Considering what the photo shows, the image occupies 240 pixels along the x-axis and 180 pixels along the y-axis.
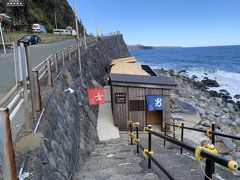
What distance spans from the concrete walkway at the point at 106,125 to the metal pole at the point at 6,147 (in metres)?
9.84

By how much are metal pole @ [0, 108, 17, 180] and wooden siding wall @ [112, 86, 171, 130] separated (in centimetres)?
1138

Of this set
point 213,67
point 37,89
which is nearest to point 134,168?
point 37,89

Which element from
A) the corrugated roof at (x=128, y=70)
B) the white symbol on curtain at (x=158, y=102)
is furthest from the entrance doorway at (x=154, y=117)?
the corrugated roof at (x=128, y=70)

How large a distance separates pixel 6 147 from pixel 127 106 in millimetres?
11669

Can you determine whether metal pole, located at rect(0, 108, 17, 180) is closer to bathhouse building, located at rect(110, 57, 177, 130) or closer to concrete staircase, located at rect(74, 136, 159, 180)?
concrete staircase, located at rect(74, 136, 159, 180)

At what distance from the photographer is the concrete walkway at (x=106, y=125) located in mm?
13103

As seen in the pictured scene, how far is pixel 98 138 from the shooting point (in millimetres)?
12648

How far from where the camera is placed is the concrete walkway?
13103 millimetres

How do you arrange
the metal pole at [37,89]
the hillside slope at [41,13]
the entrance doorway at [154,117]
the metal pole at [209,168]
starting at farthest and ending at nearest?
the hillside slope at [41,13]
the entrance doorway at [154,117]
the metal pole at [37,89]
the metal pole at [209,168]

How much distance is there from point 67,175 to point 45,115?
5.45 ft

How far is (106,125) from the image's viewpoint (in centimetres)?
1456

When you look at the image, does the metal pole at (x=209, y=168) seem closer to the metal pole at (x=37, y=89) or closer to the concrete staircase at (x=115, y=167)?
the concrete staircase at (x=115, y=167)

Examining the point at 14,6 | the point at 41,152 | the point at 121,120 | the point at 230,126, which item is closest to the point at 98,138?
the point at 121,120

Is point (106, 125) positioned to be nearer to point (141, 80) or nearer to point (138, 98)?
point (138, 98)
